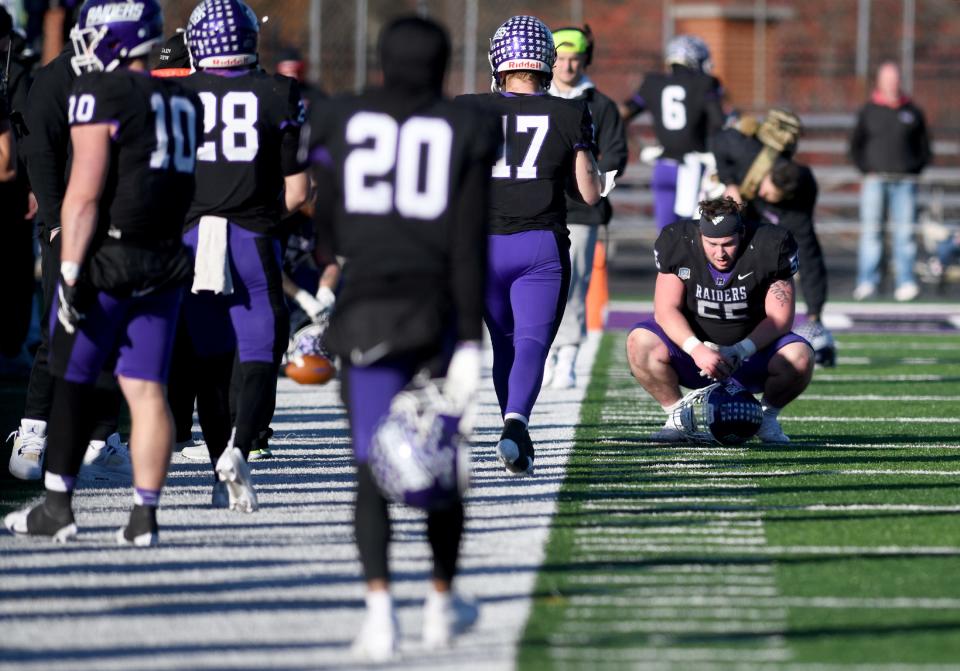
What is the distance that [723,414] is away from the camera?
8.01 meters

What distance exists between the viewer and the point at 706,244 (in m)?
8.10

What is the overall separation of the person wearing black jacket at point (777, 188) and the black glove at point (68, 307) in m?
6.05

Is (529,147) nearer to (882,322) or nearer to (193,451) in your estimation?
(193,451)

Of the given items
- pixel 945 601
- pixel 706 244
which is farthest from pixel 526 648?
pixel 706 244

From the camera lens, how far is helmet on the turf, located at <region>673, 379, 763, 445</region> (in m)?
8.00

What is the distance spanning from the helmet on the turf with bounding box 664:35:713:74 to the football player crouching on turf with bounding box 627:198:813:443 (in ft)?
16.0

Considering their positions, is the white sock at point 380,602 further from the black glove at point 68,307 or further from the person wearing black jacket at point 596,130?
the person wearing black jacket at point 596,130

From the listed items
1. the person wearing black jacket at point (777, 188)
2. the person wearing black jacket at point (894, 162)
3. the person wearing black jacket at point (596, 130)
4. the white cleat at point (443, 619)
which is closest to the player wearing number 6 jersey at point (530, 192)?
the white cleat at point (443, 619)

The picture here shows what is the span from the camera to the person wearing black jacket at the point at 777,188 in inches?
433

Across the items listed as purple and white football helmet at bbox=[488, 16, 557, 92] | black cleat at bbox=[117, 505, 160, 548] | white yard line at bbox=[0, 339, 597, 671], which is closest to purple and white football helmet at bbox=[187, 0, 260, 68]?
purple and white football helmet at bbox=[488, 16, 557, 92]

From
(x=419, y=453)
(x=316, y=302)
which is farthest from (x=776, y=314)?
(x=419, y=453)

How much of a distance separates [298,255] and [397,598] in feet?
19.9

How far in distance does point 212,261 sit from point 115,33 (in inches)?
41.8

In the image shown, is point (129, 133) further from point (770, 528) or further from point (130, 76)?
point (770, 528)
